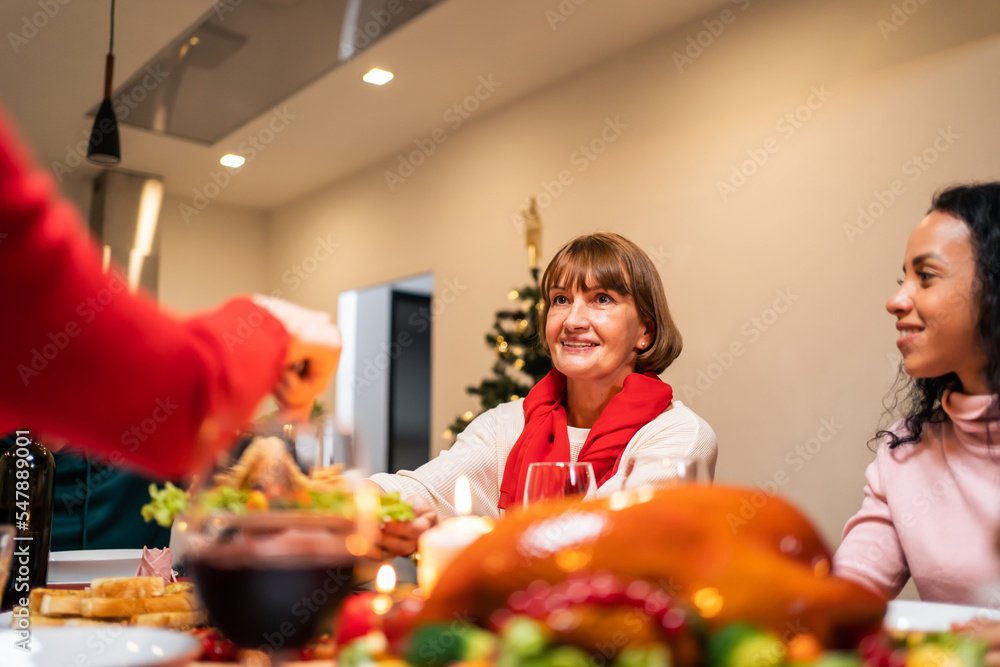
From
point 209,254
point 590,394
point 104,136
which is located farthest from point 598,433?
point 209,254

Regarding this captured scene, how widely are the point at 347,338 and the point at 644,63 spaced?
11.4ft

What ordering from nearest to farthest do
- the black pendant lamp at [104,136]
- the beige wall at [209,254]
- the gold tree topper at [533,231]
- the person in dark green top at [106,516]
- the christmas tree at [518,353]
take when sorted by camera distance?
1. the person in dark green top at [106,516]
2. the black pendant lamp at [104,136]
3. the christmas tree at [518,353]
4. the gold tree topper at [533,231]
5. the beige wall at [209,254]

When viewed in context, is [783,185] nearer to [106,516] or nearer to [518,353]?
[518,353]

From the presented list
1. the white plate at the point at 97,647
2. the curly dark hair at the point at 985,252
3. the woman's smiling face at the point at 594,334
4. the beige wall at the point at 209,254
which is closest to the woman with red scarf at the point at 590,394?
the woman's smiling face at the point at 594,334

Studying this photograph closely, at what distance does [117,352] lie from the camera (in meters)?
0.48

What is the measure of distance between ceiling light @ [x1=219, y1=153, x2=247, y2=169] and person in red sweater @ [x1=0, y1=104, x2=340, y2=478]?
5.80 m

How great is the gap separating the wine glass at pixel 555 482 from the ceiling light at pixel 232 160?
5.75 m

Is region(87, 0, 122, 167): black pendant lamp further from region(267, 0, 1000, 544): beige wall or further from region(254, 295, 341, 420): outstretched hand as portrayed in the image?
region(254, 295, 341, 420): outstretched hand

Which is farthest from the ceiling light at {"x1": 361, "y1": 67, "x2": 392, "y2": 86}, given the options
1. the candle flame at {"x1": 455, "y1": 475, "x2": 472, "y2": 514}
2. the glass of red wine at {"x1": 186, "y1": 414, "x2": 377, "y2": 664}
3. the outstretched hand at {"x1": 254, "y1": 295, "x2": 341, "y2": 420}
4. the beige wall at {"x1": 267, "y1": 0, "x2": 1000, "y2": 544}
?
the glass of red wine at {"x1": 186, "y1": 414, "x2": 377, "y2": 664}

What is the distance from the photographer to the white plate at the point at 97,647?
1.64 ft

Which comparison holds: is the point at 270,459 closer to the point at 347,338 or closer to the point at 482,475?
the point at 482,475

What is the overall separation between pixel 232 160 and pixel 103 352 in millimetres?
5971

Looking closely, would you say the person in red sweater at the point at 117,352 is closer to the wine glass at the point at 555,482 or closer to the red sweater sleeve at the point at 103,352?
the red sweater sleeve at the point at 103,352

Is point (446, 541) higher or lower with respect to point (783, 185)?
lower
